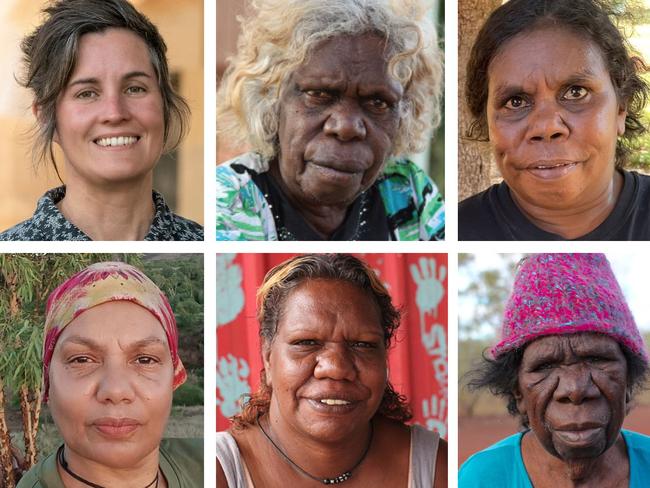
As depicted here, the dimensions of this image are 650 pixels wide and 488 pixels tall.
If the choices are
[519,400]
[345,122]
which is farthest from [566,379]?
[345,122]

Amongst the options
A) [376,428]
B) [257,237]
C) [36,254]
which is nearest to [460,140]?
[257,237]

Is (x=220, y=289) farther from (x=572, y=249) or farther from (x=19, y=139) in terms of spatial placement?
(x=572, y=249)

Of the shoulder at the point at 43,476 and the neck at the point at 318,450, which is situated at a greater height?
the neck at the point at 318,450

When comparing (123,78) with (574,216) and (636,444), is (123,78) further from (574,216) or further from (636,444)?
(636,444)

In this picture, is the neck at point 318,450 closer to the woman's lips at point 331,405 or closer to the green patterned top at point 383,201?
the woman's lips at point 331,405

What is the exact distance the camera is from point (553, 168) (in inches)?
102

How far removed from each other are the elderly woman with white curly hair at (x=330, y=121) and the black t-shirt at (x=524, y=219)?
90 millimetres

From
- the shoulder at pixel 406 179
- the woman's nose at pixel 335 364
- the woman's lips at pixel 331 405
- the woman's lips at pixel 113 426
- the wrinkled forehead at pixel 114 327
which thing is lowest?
the woman's lips at pixel 113 426

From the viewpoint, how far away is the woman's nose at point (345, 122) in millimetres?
2559

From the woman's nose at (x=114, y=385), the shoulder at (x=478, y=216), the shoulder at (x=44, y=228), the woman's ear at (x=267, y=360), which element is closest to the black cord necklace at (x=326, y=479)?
the woman's ear at (x=267, y=360)

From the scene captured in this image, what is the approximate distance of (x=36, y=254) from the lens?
2.65m

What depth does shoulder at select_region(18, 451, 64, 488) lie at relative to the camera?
8.56ft

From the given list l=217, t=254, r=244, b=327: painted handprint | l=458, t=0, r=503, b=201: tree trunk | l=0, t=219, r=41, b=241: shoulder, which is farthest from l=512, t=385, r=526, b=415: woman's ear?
l=0, t=219, r=41, b=241: shoulder

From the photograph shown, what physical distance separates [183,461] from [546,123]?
128 cm
